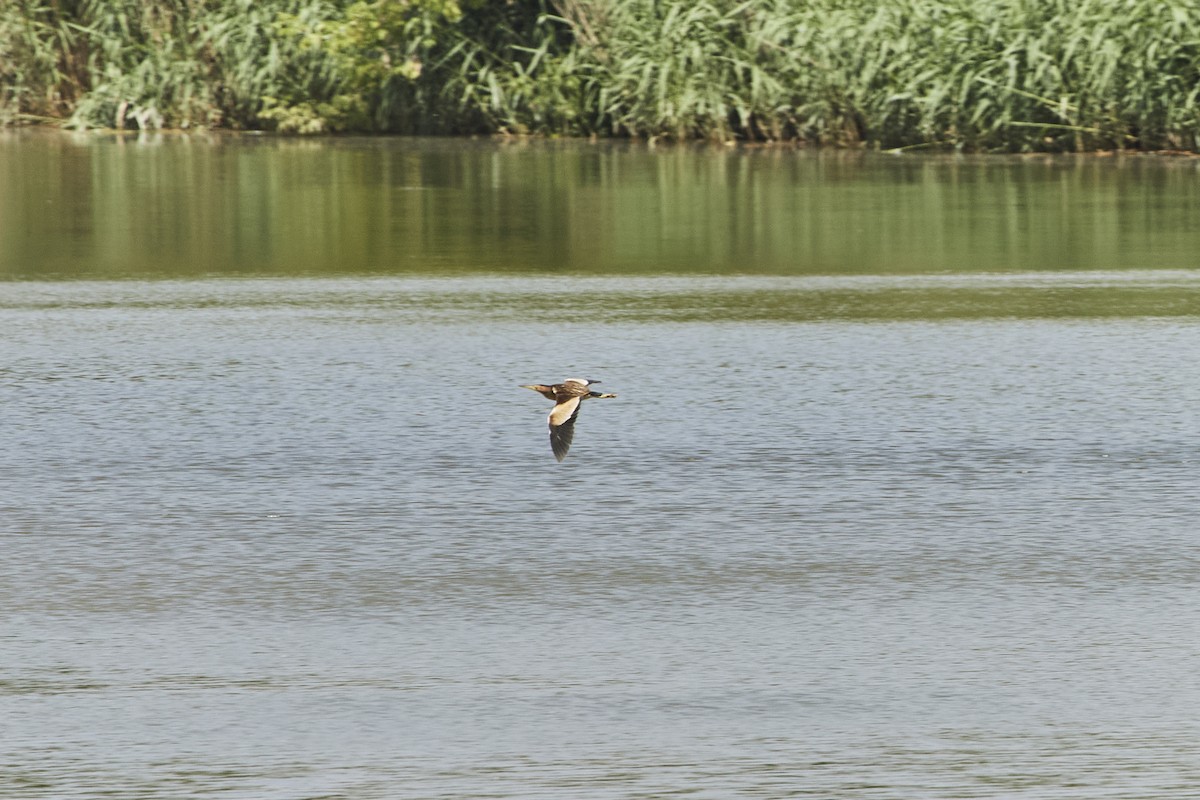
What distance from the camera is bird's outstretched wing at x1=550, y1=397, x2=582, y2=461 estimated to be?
508cm

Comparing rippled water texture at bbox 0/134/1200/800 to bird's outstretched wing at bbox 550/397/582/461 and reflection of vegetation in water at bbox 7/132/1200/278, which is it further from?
reflection of vegetation in water at bbox 7/132/1200/278

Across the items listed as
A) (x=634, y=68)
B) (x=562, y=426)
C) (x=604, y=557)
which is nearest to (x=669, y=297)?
(x=562, y=426)

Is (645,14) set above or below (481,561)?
above

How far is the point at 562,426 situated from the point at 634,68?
47.4 ft

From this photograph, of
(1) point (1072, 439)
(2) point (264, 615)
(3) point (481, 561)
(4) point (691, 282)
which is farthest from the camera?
(4) point (691, 282)

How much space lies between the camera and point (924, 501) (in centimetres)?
565

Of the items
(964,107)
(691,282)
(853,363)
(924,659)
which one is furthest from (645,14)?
(924,659)

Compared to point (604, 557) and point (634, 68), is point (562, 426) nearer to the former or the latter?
point (604, 557)

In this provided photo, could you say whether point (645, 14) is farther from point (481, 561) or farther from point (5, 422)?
point (481, 561)

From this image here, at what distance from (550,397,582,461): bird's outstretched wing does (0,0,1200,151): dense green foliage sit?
41.9 feet

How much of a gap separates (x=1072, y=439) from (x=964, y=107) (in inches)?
463

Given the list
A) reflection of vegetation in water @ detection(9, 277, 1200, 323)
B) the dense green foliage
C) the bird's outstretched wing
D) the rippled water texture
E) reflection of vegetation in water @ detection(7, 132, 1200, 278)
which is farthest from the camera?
the dense green foliage

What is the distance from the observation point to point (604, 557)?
16.6ft

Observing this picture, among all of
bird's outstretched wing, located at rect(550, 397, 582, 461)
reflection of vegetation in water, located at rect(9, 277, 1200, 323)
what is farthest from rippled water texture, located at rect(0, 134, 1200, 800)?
bird's outstretched wing, located at rect(550, 397, 582, 461)
